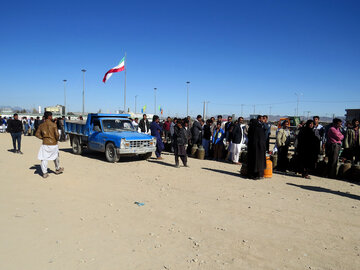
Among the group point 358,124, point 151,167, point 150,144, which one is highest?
point 358,124

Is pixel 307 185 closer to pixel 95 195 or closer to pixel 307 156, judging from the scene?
pixel 307 156

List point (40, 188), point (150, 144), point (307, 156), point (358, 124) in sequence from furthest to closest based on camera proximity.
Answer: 1. point (150, 144)
2. point (358, 124)
3. point (307, 156)
4. point (40, 188)

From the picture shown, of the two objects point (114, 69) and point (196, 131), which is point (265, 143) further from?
point (114, 69)

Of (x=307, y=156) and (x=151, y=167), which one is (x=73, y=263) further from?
(x=307, y=156)

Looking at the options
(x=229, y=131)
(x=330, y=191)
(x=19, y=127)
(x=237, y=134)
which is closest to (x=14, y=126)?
(x=19, y=127)

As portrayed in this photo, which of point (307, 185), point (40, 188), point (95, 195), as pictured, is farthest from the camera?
point (307, 185)

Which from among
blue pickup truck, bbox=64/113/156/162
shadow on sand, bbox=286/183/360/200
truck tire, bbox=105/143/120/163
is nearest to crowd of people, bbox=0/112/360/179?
blue pickup truck, bbox=64/113/156/162

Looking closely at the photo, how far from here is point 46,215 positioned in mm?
5102

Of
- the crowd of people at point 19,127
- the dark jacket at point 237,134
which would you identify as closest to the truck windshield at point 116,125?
the crowd of people at point 19,127

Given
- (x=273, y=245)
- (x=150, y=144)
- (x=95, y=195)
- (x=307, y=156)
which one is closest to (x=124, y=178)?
(x=95, y=195)

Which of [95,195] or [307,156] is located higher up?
[307,156]

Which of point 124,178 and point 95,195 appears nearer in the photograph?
point 95,195

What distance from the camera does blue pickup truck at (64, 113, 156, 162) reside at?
10.9m

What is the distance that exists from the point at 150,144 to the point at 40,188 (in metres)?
5.36
